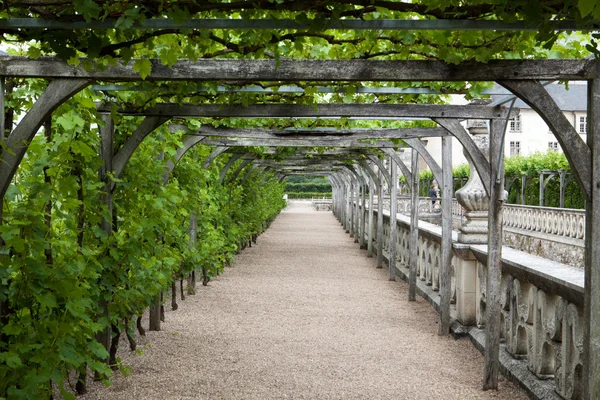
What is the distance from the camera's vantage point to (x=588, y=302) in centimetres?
401

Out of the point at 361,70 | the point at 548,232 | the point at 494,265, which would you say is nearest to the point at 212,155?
the point at 494,265

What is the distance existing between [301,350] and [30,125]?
13.5 ft

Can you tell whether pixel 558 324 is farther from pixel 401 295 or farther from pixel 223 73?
pixel 401 295

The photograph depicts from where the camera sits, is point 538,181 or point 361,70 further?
point 538,181

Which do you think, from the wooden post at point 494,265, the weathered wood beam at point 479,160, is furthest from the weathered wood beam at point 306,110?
the wooden post at point 494,265

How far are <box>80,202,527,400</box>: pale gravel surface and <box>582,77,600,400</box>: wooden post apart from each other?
1.55 meters

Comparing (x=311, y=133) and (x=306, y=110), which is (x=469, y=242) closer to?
(x=306, y=110)

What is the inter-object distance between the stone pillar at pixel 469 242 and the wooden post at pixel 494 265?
2.12 m

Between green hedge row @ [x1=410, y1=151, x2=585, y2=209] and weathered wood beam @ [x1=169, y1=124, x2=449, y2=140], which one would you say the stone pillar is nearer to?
weathered wood beam @ [x1=169, y1=124, x2=449, y2=140]

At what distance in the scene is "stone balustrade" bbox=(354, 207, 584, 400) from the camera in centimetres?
467

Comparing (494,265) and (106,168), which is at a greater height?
(106,168)

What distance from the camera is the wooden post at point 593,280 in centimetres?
395

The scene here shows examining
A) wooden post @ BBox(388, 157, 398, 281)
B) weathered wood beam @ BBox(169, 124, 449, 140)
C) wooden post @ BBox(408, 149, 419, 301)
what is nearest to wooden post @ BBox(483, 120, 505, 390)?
weathered wood beam @ BBox(169, 124, 449, 140)

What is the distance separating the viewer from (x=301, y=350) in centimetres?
727
